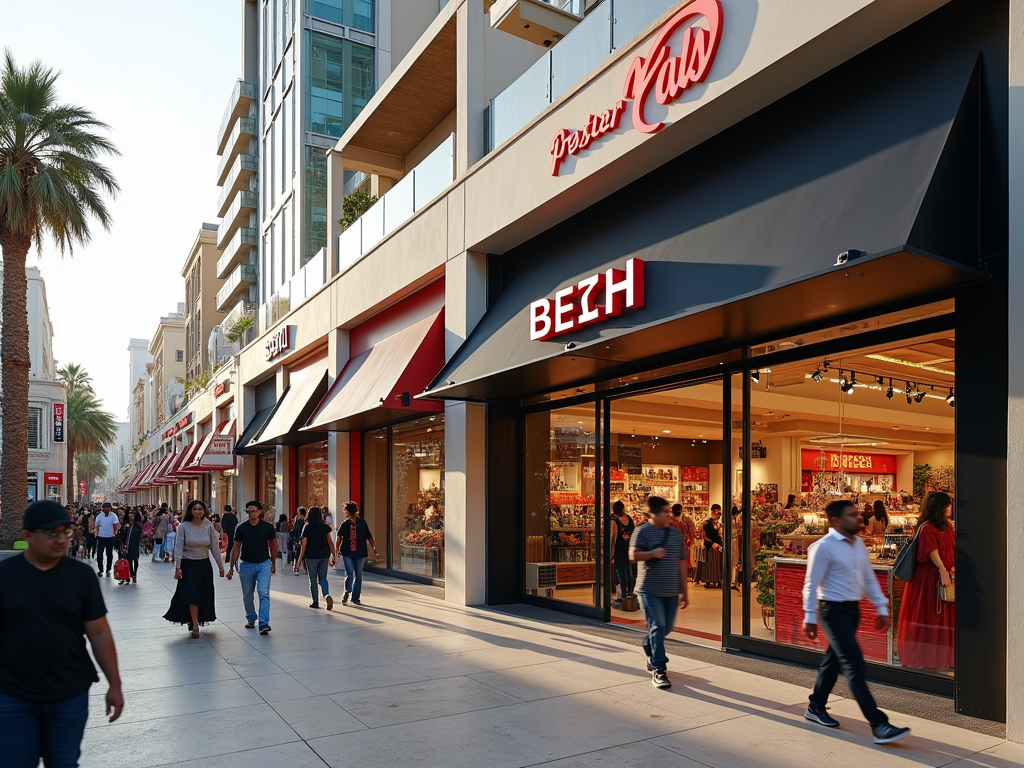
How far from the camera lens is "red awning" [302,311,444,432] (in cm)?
1432

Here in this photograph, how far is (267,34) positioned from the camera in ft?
115

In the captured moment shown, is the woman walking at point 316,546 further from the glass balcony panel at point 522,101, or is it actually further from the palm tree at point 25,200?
the palm tree at point 25,200

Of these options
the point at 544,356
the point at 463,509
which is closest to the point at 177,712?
the point at 544,356

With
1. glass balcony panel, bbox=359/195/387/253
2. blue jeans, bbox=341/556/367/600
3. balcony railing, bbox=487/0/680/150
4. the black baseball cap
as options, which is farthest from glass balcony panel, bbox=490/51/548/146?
the black baseball cap

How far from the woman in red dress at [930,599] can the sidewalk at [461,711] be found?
95 centimetres

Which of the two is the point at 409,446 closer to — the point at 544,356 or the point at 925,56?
the point at 544,356

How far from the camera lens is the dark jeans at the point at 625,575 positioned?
11877mm

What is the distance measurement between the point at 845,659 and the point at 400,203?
524 inches

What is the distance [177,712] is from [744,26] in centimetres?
856

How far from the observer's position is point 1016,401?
20.2 ft

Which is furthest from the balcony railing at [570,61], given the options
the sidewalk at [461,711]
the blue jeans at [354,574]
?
the sidewalk at [461,711]

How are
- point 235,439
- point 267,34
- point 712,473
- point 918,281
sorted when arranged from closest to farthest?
1. point 918,281
2. point 712,473
3. point 235,439
4. point 267,34

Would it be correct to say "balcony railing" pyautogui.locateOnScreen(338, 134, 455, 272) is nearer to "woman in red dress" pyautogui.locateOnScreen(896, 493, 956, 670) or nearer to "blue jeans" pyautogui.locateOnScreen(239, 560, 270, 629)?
"blue jeans" pyautogui.locateOnScreen(239, 560, 270, 629)

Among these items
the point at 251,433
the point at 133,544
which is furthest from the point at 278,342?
the point at 133,544
